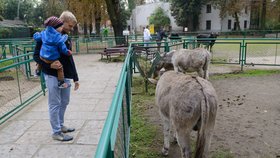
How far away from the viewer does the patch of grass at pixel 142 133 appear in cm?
409

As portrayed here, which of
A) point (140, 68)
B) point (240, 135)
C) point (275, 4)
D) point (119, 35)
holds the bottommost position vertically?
point (240, 135)

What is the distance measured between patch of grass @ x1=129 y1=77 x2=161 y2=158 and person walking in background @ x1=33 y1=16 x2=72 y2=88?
1.55m

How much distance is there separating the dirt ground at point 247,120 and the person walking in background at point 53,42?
2.13 m

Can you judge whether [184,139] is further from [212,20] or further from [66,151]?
[212,20]

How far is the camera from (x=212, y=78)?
9.55 meters

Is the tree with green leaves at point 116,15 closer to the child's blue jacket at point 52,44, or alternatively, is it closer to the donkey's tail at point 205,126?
the child's blue jacket at point 52,44

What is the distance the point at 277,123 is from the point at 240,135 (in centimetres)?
102

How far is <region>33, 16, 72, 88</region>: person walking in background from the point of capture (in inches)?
147

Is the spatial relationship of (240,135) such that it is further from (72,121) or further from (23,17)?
(23,17)

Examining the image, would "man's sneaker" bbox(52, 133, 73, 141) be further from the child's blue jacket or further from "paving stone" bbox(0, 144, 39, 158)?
the child's blue jacket

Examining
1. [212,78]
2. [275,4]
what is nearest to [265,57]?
[212,78]

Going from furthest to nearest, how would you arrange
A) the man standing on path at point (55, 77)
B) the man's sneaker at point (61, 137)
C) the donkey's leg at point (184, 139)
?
the man's sneaker at point (61, 137)
the man standing on path at point (55, 77)
the donkey's leg at point (184, 139)

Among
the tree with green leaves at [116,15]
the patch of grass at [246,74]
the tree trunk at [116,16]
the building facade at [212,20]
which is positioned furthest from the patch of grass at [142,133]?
the building facade at [212,20]

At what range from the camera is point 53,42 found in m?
3.73
